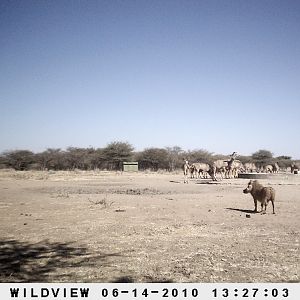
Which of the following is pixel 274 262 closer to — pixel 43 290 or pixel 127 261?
pixel 127 261

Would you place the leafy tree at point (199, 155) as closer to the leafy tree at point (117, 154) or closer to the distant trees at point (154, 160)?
the distant trees at point (154, 160)

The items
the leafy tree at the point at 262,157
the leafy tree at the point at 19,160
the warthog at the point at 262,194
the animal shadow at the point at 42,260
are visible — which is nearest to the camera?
the animal shadow at the point at 42,260

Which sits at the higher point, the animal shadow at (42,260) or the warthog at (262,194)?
the warthog at (262,194)

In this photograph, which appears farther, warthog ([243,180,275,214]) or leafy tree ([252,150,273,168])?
leafy tree ([252,150,273,168])

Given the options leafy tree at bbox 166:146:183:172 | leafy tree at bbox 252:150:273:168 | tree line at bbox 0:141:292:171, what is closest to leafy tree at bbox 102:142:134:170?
tree line at bbox 0:141:292:171

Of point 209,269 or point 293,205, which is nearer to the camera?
point 209,269

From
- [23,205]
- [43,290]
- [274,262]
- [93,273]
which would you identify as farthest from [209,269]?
[23,205]

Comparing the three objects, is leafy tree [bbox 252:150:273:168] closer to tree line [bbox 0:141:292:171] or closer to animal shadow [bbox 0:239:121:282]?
tree line [bbox 0:141:292:171]

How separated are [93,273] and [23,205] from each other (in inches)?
389

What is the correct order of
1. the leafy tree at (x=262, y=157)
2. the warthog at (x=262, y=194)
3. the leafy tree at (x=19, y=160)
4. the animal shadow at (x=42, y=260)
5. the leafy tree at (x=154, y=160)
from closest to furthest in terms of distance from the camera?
the animal shadow at (x=42, y=260)
the warthog at (x=262, y=194)
the leafy tree at (x=19, y=160)
the leafy tree at (x=154, y=160)
the leafy tree at (x=262, y=157)

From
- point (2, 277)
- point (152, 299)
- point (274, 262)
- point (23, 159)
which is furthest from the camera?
point (23, 159)

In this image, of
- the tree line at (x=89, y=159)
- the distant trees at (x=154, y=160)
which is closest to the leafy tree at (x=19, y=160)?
the tree line at (x=89, y=159)

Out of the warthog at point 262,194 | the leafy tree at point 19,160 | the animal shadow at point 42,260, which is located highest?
the leafy tree at point 19,160

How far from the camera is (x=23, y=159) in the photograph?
73.1 m
